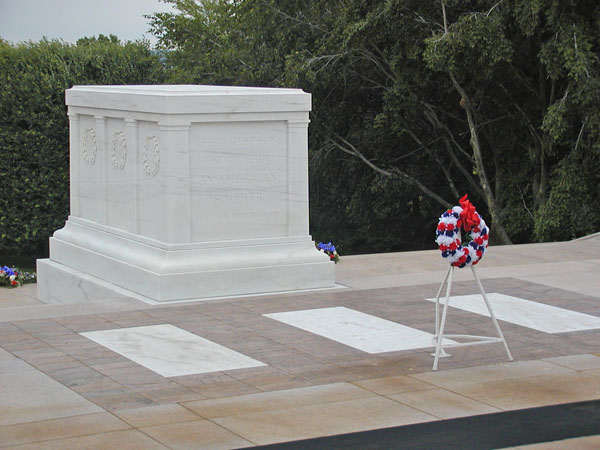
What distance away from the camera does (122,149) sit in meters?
11.3

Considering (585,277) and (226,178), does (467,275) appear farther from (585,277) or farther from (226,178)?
(226,178)

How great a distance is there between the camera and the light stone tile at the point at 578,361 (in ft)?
25.2

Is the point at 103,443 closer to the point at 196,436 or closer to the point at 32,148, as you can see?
the point at 196,436

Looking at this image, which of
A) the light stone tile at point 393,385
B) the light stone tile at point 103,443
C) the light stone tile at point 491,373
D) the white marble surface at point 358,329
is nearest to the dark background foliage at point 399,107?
the white marble surface at point 358,329

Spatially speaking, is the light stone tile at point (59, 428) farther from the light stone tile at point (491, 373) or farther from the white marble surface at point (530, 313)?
the white marble surface at point (530, 313)

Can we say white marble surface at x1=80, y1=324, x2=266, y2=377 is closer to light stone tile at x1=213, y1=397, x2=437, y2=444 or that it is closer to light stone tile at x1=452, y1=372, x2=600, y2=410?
light stone tile at x1=213, y1=397, x2=437, y2=444

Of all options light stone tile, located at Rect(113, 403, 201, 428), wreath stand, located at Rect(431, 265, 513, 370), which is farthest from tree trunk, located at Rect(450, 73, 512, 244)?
light stone tile, located at Rect(113, 403, 201, 428)

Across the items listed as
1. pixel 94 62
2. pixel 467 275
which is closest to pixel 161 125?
pixel 467 275

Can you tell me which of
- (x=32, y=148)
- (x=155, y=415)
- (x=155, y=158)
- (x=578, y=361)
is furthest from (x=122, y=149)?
(x=32, y=148)

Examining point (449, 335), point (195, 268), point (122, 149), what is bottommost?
point (449, 335)

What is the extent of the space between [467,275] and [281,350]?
13.6 ft

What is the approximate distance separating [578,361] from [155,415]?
345 cm

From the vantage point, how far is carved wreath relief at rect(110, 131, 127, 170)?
444 inches

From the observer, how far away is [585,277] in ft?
38.2
